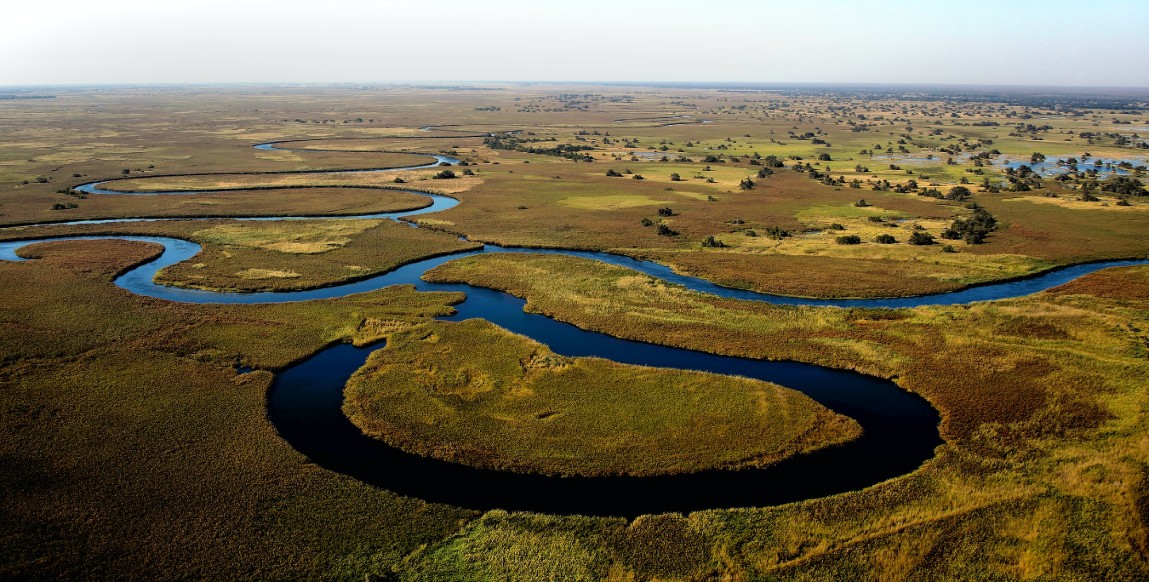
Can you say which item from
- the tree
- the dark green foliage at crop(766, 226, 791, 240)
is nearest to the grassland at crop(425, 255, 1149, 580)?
the dark green foliage at crop(766, 226, 791, 240)

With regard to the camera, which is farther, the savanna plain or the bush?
the bush

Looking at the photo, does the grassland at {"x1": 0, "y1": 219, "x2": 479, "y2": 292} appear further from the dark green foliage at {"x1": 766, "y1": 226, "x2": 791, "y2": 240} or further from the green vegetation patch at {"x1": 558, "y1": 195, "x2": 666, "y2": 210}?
the dark green foliage at {"x1": 766, "y1": 226, "x2": 791, "y2": 240}

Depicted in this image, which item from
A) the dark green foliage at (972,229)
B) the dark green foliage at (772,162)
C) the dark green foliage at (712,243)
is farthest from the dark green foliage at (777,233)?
the dark green foliage at (772,162)

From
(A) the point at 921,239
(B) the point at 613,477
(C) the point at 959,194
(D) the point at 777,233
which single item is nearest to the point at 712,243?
(D) the point at 777,233

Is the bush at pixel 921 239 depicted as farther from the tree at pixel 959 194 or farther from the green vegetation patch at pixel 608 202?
the green vegetation patch at pixel 608 202

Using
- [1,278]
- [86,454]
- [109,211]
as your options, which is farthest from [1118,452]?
[109,211]

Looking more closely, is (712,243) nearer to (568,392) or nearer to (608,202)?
(608,202)

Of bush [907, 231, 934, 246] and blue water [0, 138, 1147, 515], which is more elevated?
bush [907, 231, 934, 246]
